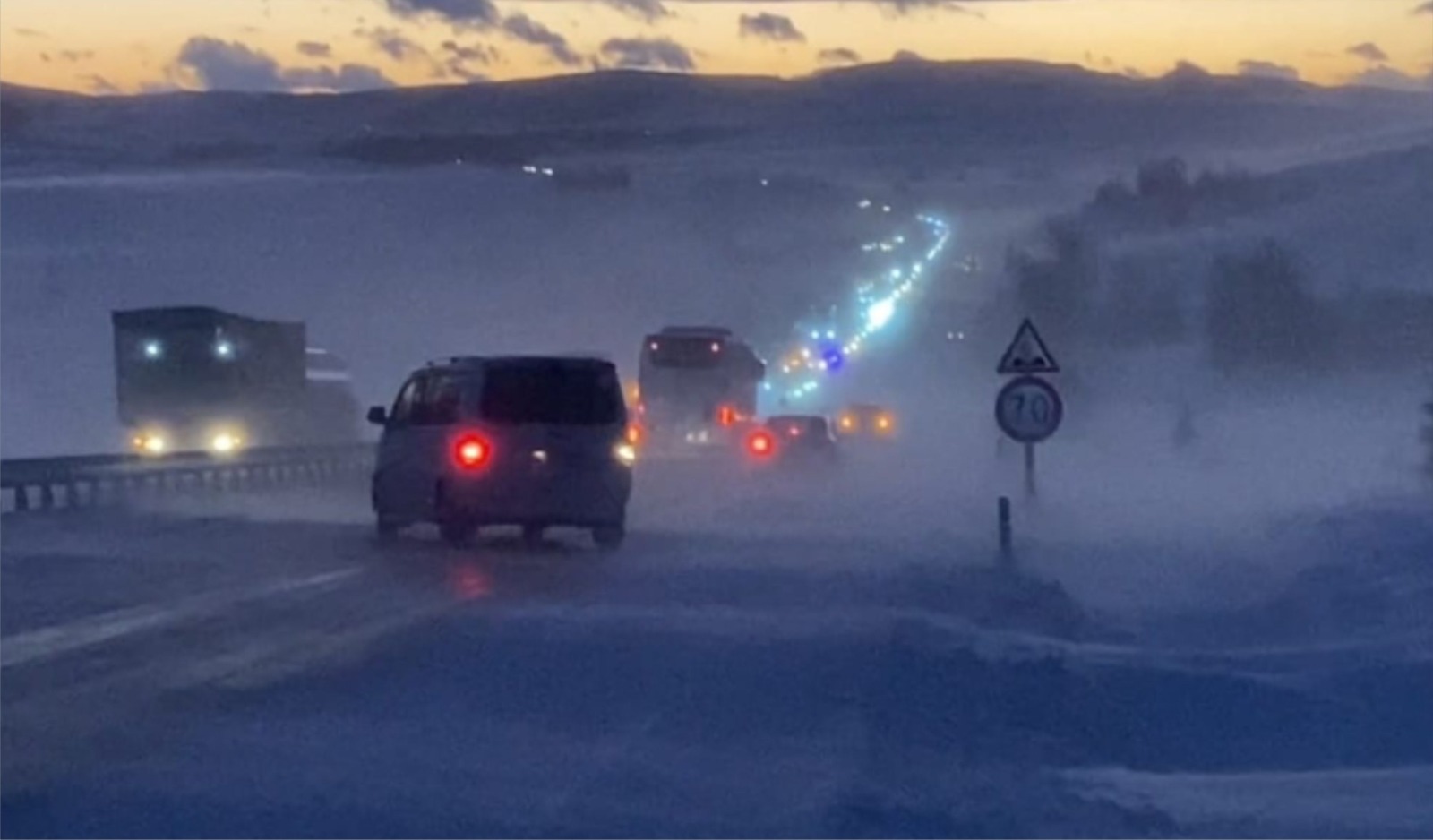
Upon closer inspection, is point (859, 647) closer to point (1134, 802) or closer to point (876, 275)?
point (1134, 802)

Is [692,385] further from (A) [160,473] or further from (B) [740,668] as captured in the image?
(B) [740,668]

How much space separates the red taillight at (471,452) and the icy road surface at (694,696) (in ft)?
3.36

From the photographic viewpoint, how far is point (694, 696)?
1792 centimetres

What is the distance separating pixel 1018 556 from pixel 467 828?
73.2 feet

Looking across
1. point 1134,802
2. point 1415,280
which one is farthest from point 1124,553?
point 1415,280

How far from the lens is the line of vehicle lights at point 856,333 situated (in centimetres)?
10681

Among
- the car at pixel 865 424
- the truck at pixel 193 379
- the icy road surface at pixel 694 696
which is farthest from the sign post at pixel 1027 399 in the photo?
the car at pixel 865 424

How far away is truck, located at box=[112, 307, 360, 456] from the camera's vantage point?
62844 millimetres

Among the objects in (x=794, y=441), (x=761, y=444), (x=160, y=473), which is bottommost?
(x=761, y=444)

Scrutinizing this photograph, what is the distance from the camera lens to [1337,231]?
128m

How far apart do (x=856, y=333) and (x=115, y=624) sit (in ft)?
344

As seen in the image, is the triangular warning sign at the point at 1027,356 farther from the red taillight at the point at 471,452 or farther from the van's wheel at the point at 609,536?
the red taillight at the point at 471,452

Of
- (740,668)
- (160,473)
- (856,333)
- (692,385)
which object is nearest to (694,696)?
(740,668)

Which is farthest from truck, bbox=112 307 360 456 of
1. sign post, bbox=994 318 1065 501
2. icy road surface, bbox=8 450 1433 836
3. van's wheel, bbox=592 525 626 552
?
sign post, bbox=994 318 1065 501
